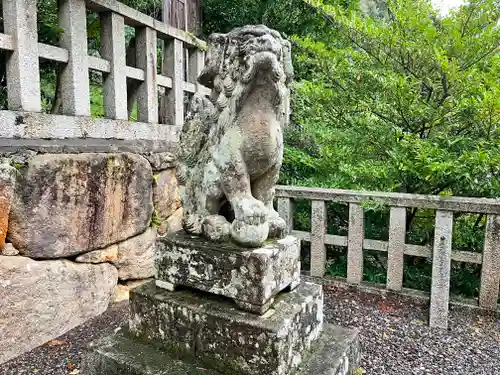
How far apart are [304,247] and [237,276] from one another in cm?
250

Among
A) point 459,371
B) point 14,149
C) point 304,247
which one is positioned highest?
point 14,149

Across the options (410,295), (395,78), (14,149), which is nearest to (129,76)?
(14,149)

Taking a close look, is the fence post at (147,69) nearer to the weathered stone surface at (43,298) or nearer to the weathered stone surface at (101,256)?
the weathered stone surface at (101,256)

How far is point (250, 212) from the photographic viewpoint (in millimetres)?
1685

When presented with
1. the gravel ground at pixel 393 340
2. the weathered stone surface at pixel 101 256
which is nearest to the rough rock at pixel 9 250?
the weathered stone surface at pixel 101 256

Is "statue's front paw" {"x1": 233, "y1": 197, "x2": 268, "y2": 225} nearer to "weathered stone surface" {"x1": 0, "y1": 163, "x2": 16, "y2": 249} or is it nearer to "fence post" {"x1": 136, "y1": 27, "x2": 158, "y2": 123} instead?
"weathered stone surface" {"x1": 0, "y1": 163, "x2": 16, "y2": 249}

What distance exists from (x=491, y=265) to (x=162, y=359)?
259 cm

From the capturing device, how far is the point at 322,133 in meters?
4.09

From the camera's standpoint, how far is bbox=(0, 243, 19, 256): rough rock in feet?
7.70

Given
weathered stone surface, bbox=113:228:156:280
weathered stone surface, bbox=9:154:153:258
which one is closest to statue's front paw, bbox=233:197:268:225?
weathered stone surface, bbox=9:154:153:258

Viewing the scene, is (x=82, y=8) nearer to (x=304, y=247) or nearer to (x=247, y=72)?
(x=247, y=72)

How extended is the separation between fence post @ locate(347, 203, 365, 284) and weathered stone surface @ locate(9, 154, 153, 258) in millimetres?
1862

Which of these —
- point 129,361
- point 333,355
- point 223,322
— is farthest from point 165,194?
point 333,355

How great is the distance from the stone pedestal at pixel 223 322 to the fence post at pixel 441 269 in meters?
1.36
